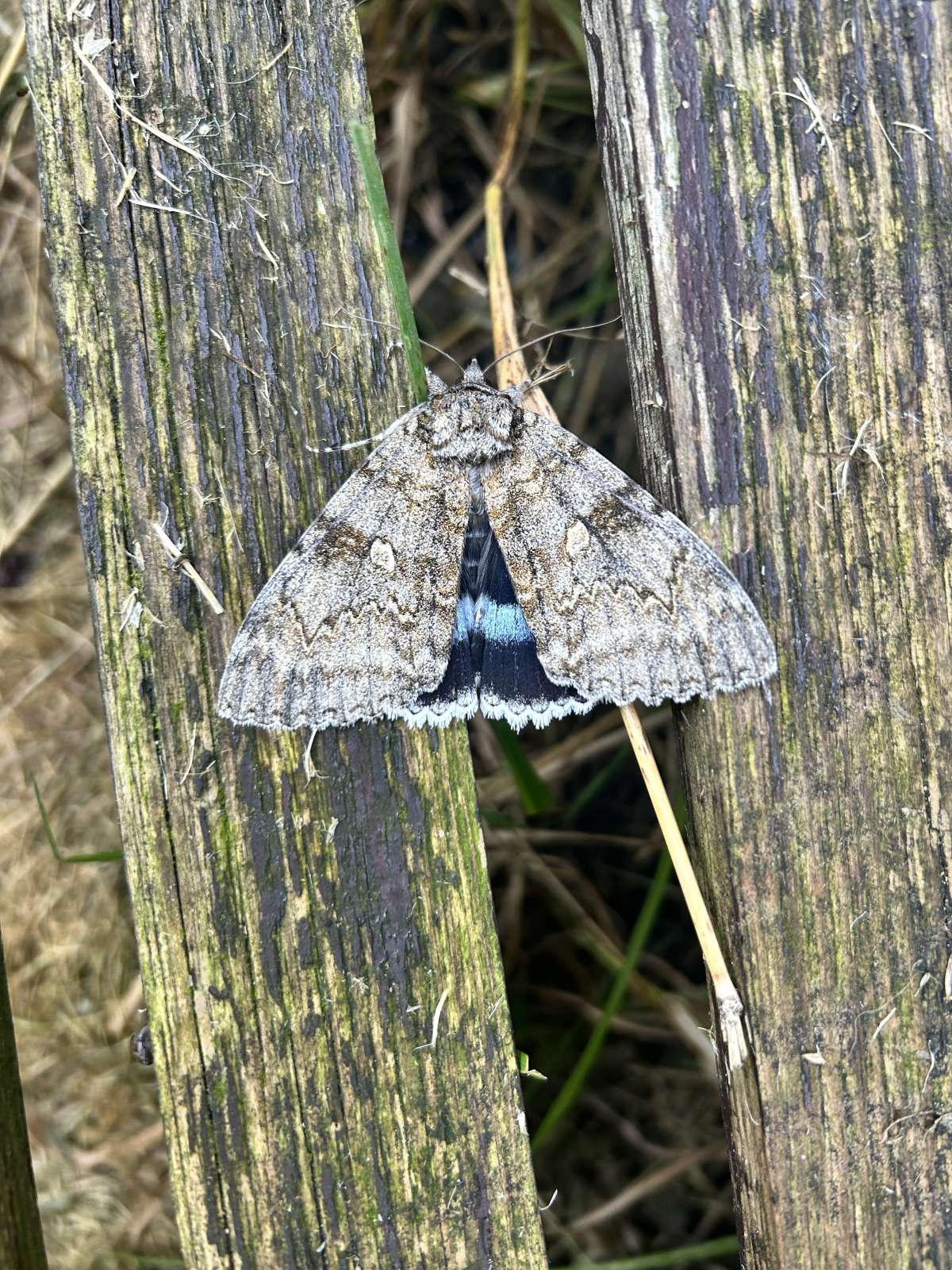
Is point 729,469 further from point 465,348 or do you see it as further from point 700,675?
point 465,348

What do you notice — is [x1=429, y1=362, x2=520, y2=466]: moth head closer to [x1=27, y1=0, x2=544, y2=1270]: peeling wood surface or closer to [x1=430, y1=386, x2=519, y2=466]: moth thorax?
[x1=430, y1=386, x2=519, y2=466]: moth thorax

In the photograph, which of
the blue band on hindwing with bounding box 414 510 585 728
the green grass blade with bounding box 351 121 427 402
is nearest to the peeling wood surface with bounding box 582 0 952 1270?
the blue band on hindwing with bounding box 414 510 585 728

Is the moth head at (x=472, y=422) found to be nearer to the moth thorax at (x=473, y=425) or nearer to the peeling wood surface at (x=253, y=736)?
the moth thorax at (x=473, y=425)

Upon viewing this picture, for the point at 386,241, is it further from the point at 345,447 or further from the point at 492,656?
the point at 492,656

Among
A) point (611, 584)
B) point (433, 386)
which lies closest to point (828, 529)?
point (611, 584)

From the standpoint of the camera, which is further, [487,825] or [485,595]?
[487,825]

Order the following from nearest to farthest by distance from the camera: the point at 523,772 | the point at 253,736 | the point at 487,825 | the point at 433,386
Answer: the point at 253,736 < the point at 433,386 < the point at 523,772 < the point at 487,825

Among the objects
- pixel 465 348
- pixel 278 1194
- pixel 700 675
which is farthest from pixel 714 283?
pixel 278 1194

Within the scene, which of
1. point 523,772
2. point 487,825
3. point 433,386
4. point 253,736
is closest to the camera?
point 253,736
